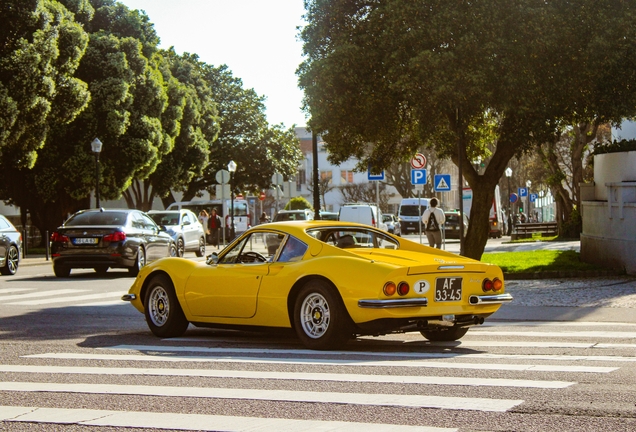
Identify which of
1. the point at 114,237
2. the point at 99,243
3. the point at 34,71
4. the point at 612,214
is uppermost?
the point at 34,71

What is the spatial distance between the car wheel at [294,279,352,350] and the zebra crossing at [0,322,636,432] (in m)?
0.15

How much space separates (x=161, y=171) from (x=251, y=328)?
44238mm

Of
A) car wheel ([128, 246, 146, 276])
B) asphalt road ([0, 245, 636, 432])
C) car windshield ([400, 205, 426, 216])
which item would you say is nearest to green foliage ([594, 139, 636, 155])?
asphalt road ([0, 245, 636, 432])

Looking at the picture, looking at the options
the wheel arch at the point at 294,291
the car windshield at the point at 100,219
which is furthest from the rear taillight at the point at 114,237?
the wheel arch at the point at 294,291

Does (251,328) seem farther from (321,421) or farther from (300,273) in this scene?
(321,421)

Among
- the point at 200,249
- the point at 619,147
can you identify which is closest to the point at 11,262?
the point at 200,249

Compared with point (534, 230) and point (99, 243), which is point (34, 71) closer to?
point (99, 243)

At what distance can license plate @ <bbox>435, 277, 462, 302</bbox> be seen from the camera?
9516mm

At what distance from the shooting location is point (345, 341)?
31.7ft

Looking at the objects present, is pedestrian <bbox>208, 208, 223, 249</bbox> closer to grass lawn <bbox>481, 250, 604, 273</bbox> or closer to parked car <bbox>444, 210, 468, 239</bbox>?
parked car <bbox>444, 210, 468, 239</bbox>

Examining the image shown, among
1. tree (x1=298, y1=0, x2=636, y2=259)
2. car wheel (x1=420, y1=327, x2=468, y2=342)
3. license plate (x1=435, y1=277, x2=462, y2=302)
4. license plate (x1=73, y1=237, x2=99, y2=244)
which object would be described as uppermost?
tree (x1=298, y1=0, x2=636, y2=259)

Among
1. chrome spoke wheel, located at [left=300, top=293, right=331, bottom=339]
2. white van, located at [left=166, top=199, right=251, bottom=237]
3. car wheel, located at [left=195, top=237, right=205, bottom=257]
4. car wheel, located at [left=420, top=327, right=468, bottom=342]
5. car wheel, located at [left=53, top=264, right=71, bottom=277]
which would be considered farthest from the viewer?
white van, located at [left=166, top=199, right=251, bottom=237]

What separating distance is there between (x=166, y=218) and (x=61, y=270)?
10766 millimetres

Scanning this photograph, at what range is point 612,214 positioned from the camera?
21.9 m
